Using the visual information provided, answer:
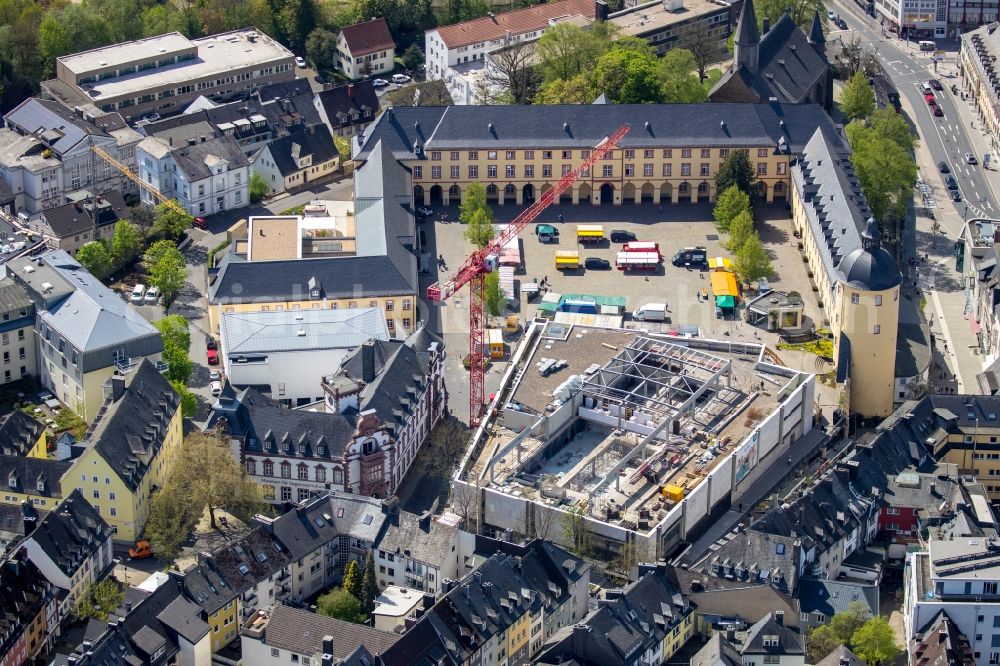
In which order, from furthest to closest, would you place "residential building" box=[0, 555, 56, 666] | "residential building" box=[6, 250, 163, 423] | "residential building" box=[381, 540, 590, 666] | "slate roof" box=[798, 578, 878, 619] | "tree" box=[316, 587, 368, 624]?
"residential building" box=[6, 250, 163, 423], "slate roof" box=[798, 578, 878, 619], "tree" box=[316, 587, 368, 624], "residential building" box=[0, 555, 56, 666], "residential building" box=[381, 540, 590, 666]

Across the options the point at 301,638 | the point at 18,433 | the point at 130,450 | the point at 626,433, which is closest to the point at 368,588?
the point at 301,638

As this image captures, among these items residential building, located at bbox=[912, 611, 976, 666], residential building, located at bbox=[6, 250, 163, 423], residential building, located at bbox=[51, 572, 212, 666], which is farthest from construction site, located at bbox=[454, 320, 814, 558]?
residential building, located at bbox=[6, 250, 163, 423]

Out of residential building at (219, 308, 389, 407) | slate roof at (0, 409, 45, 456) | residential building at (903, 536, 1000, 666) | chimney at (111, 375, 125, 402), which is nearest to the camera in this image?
residential building at (903, 536, 1000, 666)

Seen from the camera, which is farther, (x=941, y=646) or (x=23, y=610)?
(x=23, y=610)

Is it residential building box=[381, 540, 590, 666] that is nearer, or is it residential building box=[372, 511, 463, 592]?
residential building box=[381, 540, 590, 666]

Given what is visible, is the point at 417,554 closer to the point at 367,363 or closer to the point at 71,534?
the point at 367,363

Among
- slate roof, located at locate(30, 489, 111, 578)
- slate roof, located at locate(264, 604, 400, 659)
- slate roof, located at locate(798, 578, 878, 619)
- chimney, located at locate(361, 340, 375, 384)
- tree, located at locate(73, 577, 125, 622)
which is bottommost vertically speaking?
A: slate roof, located at locate(798, 578, 878, 619)

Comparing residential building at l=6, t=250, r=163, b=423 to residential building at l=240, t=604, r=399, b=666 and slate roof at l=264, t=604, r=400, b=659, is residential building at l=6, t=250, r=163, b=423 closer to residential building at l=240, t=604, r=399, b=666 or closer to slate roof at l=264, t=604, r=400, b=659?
residential building at l=240, t=604, r=399, b=666
